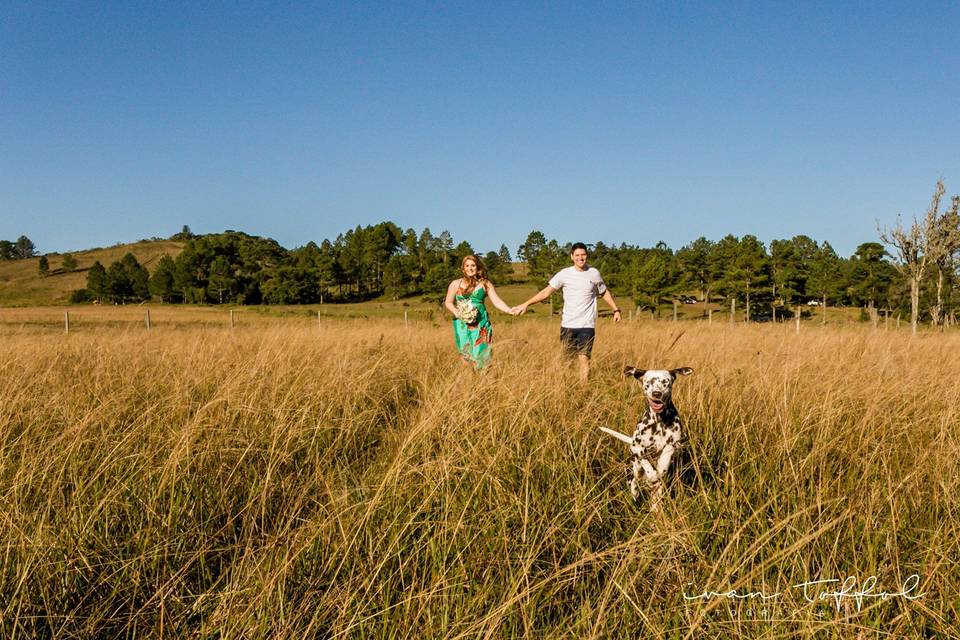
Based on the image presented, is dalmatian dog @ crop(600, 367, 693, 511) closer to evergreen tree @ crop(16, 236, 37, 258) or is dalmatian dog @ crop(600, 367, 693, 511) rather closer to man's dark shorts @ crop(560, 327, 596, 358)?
man's dark shorts @ crop(560, 327, 596, 358)

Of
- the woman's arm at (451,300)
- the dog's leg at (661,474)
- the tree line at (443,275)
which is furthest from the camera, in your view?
the tree line at (443,275)

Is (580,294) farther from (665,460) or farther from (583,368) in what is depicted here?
(665,460)

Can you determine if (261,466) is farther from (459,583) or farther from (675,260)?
(675,260)

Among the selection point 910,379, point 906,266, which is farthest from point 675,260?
point 910,379

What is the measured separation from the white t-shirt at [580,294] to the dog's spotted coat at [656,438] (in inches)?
133

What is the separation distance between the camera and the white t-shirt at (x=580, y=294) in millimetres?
5852

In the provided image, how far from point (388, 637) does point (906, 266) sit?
20107 millimetres

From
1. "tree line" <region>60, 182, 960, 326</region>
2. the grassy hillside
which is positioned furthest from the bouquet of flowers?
the grassy hillside

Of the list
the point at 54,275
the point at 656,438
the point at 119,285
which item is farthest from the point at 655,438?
the point at 54,275

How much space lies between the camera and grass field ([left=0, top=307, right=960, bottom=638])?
1.60m

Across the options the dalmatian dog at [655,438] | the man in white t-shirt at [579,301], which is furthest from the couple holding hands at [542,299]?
the dalmatian dog at [655,438]

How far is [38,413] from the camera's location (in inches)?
125

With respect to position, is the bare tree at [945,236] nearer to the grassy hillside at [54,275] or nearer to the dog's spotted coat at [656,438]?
the dog's spotted coat at [656,438]

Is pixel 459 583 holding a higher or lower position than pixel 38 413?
lower
